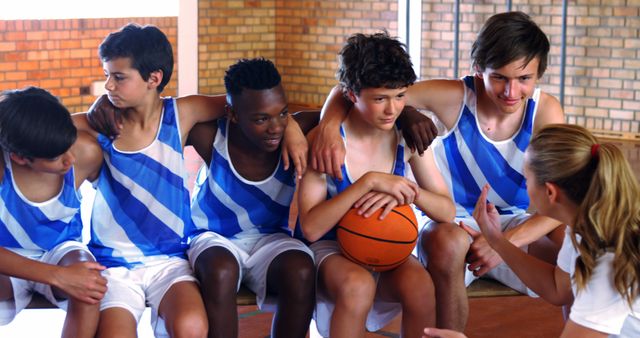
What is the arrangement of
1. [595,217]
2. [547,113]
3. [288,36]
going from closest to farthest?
[595,217], [547,113], [288,36]

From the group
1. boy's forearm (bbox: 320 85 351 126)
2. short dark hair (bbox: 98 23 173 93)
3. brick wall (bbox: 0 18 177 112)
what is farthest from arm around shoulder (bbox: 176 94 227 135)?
brick wall (bbox: 0 18 177 112)

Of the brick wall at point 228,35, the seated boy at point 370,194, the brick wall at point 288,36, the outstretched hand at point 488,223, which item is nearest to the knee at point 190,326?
the seated boy at point 370,194

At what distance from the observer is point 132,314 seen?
280 cm

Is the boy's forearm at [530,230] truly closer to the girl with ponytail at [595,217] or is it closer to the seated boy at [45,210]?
the girl with ponytail at [595,217]

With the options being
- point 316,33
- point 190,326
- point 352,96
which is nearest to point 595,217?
point 352,96

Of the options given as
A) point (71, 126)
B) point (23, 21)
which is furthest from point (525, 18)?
point (23, 21)

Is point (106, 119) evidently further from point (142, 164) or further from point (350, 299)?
point (350, 299)

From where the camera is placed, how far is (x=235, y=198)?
3.11 metres

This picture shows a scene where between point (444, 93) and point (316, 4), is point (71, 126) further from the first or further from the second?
point (316, 4)

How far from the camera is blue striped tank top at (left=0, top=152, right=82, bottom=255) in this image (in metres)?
2.91

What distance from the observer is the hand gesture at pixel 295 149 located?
296 cm

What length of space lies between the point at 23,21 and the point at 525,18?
255 inches

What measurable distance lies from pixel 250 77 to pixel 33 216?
0.84 meters

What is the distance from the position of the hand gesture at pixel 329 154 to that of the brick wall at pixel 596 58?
544cm
